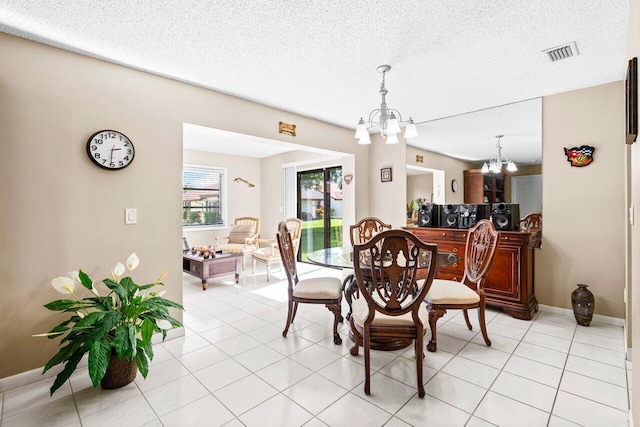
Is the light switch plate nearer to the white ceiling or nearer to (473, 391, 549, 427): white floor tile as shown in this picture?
the white ceiling

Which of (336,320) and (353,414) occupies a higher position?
(336,320)

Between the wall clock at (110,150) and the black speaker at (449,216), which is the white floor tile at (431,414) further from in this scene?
the wall clock at (110,150)

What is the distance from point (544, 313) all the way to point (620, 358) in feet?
3.21

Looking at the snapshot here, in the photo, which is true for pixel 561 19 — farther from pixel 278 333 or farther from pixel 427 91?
pixel 278 333

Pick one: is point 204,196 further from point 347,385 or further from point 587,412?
point 587,412

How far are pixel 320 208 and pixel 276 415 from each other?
4513 millimetres

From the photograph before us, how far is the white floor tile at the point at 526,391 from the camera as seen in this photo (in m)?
1.78

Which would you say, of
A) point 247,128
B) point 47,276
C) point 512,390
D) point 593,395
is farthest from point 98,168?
point 593,395

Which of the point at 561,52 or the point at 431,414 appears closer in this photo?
the point at 431,414

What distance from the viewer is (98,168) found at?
93.8 inches

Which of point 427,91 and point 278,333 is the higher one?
point 427,91

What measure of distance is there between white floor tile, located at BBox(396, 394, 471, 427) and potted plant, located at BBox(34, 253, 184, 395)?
5.28ft

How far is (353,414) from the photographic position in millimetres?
1699

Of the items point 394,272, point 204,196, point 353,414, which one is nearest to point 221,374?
point 353,414
